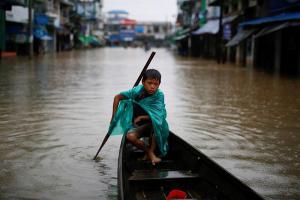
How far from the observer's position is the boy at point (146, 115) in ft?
19.8

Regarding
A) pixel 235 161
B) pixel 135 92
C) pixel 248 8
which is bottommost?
pixel 235 161

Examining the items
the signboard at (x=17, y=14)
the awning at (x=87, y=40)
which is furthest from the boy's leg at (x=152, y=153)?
the awning at (x=87, y=40)

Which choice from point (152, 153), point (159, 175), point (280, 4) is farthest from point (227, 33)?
point (159, 175)

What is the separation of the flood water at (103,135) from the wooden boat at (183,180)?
491mm

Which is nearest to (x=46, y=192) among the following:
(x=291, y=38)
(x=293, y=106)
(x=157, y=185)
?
(x=157, y=185)

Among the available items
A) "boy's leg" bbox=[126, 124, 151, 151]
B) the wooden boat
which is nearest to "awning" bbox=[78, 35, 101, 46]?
"boy's leg" bbox=[126, 124, 151, 151]

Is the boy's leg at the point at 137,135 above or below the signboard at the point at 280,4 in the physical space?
below

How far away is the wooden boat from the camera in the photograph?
14.7 ft

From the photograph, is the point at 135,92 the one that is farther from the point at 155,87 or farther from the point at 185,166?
the point at 185,166

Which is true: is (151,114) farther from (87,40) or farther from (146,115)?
(87,40)

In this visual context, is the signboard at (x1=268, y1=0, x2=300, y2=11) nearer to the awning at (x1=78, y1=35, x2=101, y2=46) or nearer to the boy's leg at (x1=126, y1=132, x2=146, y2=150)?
the boy's leg at (x1=126, y1=132, x2=146, y2=150)

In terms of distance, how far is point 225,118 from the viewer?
36.0ft

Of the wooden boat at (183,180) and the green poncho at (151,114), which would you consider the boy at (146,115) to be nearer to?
the green poncho at (151,114)

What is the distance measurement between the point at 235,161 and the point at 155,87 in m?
1.96
